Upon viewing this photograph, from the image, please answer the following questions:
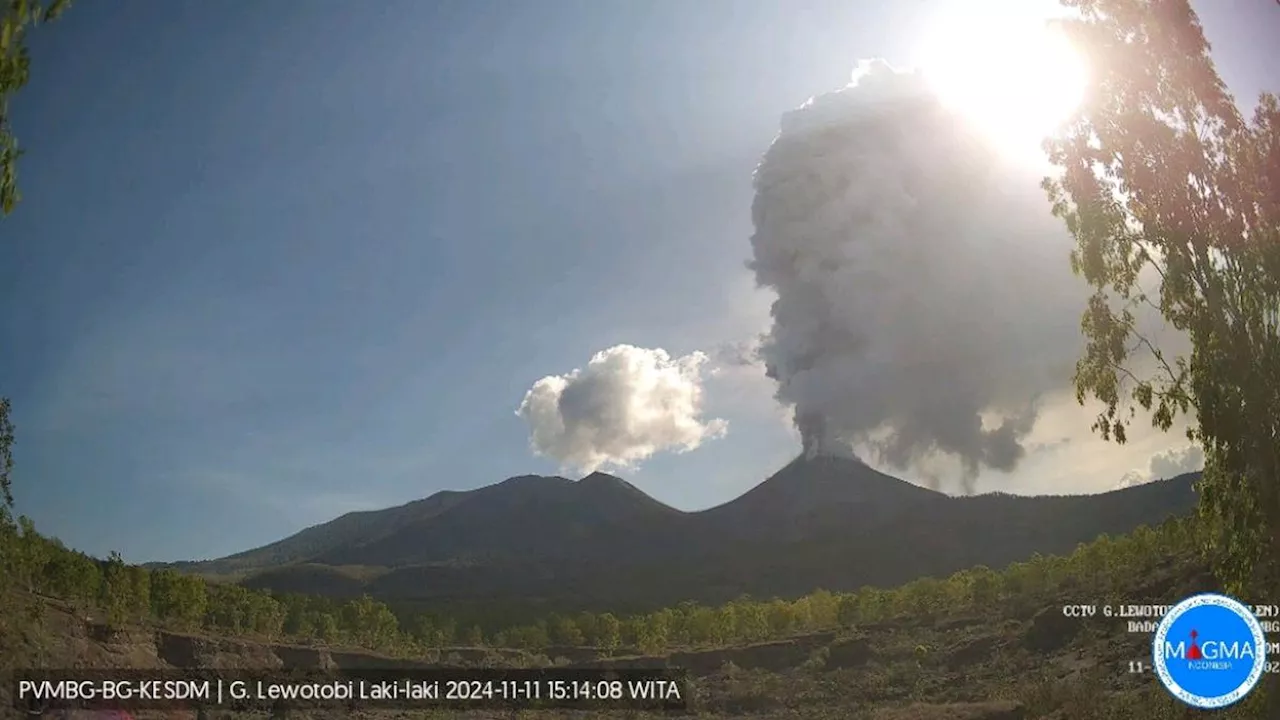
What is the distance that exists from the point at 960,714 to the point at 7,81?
29841 millimetres

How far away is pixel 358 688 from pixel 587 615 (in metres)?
38.3

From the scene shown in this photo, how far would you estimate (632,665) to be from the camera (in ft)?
180

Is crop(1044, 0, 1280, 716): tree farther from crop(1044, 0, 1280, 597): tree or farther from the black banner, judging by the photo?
the black banner

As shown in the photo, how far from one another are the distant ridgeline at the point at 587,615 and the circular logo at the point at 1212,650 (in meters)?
36.4

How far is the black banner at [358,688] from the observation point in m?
23.0

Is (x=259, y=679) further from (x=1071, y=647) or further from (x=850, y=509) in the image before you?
(x=850, y=509)

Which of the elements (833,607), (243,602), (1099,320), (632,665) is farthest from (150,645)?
(833,607)

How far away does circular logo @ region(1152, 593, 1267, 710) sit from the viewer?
1255 centimetres

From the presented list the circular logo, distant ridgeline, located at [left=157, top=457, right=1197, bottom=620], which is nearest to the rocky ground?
the circular logo

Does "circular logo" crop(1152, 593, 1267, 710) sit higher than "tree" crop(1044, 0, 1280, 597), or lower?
lower

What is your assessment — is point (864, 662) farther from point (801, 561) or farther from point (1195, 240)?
point (801, 561)

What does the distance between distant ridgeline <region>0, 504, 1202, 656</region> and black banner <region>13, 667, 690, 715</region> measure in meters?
7.37

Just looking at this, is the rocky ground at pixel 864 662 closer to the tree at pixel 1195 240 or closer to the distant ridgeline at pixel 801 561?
the tree at pixel 1195 240

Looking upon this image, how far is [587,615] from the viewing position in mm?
77375
